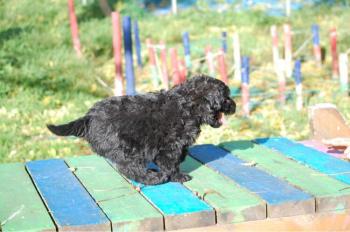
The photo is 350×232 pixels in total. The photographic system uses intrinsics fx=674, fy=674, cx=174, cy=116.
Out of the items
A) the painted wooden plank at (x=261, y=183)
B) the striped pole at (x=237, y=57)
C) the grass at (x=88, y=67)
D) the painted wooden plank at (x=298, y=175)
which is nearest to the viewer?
the painted wooden plank at (x=261, y=183)

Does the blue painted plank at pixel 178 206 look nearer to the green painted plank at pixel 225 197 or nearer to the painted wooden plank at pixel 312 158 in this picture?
the green painted plank at pixel 225 197

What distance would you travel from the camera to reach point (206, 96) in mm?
4336

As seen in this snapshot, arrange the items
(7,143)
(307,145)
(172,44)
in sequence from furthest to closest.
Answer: (172,44) → (7,143) → (307,145)

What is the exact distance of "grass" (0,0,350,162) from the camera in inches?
285

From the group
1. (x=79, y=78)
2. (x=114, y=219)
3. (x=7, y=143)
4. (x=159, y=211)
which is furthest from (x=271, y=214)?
(x=79, y=78)

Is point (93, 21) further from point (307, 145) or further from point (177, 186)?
point (177, 186)

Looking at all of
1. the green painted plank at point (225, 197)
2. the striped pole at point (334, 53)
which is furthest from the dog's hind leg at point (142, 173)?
the striped pole at point (334, 53)

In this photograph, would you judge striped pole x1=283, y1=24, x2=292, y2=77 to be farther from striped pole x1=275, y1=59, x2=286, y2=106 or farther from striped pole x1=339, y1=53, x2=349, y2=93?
striped pole x1=275, y1=59, x2=286, y2=106

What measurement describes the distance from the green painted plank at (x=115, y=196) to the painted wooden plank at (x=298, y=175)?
98cm

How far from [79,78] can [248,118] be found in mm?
2549

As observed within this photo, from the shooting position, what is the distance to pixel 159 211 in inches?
147

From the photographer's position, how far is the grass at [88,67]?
7.24 metres

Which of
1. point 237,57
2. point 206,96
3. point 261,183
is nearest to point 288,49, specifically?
point 237,57

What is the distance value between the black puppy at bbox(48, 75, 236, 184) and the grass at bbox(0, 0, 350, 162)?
2.41 metres
